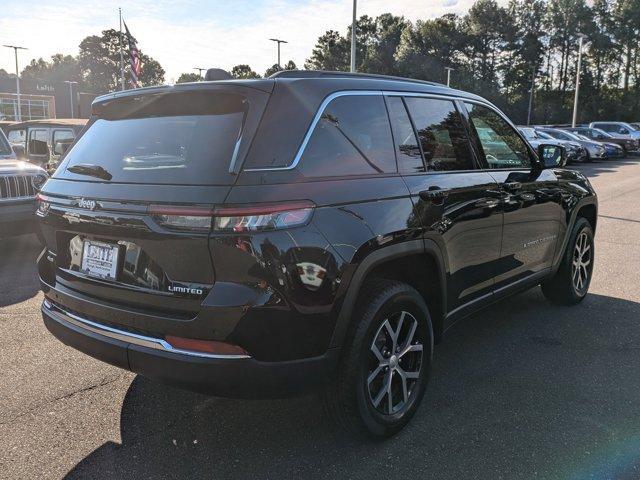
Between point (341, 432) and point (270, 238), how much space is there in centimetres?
127

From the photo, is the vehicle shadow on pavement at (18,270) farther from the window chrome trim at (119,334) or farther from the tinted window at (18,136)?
the tinted window at (18,136)

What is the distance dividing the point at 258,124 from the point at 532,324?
329 cm

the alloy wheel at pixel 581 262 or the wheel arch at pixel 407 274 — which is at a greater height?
the wheel arch at pixel 407 274

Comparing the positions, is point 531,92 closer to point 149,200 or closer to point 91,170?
point 91,170

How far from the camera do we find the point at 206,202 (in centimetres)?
231

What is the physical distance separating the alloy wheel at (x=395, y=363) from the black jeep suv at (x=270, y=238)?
0.03ft

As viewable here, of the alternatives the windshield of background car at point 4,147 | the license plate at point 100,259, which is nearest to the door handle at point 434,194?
the license plate at point 100,259

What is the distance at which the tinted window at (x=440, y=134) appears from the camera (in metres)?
3.32

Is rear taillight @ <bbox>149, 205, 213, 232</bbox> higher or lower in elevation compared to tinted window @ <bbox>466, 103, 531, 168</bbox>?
lower

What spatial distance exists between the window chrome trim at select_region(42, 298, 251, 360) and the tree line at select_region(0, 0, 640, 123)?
7164 cm

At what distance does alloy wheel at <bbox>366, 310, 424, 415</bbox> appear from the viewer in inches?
112

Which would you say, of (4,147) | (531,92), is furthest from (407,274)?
(531,92)

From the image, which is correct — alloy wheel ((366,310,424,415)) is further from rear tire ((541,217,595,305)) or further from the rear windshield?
rear tire ((541,217,595,305))

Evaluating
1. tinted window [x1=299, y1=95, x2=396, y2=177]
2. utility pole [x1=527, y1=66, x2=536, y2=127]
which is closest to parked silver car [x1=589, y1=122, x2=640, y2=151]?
tinted window [x1=299, y1=95, x2=396, y2=177]
